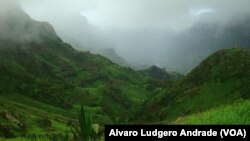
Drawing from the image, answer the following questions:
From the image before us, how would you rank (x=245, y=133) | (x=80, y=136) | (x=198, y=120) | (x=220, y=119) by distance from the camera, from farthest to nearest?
(x=198, y=120) → (x=220, y=119) → (x=80, y=136) → (x=245, y=133)

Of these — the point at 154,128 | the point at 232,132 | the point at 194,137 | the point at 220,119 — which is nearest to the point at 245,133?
the point at 232,132

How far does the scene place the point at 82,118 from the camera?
1577 cm

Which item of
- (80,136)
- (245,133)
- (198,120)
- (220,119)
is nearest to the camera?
(245,133)

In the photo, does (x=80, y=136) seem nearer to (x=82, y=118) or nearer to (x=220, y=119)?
(x=82, y=118)

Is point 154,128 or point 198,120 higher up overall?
point 198,120

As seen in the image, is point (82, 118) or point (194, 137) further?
point (82, 118)

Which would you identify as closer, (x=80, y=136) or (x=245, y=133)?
(x=245, y=133)

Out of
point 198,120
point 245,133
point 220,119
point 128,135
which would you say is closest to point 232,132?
point 245,133

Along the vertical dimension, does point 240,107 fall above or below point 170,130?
above

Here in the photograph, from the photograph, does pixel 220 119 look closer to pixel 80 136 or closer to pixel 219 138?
pixel 80 136

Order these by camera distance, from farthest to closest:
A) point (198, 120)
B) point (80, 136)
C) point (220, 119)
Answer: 1. point (198, 120)
2. point (220, 119)
3. point (80, 136)

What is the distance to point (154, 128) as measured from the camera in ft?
36.1

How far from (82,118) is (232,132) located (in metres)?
6.37

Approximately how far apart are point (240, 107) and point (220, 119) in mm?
1091
